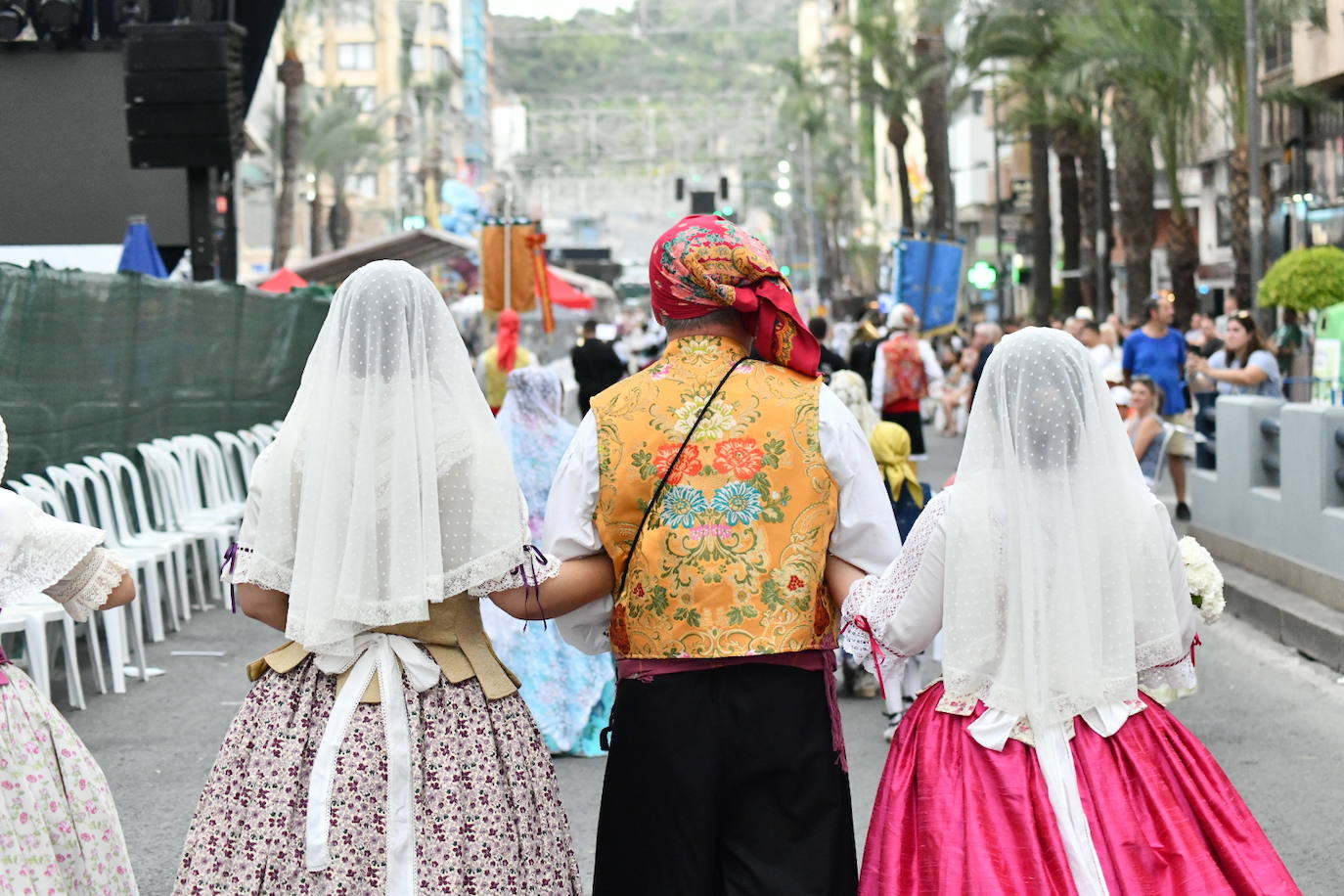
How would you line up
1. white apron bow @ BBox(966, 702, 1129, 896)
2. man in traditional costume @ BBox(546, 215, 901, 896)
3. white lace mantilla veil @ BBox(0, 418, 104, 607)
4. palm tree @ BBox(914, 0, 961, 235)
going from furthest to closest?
palm tree @ BBox(914, 0, 961, 235) → white lace mantilla veil @ BBox(0, 418, 104, 607) → man in traditional costume @ BBox(546, 215, 901, 896) → white apron bow @ BBox(966, 702, 1129, 896)

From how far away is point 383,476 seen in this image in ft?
12.8

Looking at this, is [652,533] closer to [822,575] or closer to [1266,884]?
[822,575]

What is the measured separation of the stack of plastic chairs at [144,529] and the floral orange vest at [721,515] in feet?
15.4

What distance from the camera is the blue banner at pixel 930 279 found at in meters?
30.3

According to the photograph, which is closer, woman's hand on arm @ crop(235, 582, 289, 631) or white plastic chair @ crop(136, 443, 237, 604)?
woman's hand on arm @ crop(235, 582, 289, 631)

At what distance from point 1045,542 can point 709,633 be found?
704mm

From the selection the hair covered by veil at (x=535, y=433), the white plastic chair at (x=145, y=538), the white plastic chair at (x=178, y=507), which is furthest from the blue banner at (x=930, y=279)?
the hair covered by veil at (x=535, y=433)

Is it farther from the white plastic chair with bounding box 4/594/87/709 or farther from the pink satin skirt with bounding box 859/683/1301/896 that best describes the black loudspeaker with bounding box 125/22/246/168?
the pink satin skirt with bounding box 859/683/1301/896

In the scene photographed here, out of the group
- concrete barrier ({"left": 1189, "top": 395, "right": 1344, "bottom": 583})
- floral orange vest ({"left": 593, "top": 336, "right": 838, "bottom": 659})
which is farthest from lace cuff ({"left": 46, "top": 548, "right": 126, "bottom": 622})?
concrete barrier ({"left": 1189, "top": 395, "right": 1344, "bottom": 583})

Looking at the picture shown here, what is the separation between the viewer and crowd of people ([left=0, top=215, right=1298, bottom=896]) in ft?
12.5

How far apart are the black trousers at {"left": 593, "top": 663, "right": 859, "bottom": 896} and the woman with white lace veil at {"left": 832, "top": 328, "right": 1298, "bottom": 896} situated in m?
0.14

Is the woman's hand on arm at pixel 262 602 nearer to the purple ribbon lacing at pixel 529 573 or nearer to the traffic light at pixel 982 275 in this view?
the purple ribbon lacing at pixel 529 573

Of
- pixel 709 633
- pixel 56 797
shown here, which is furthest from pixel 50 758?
pixel 709 633

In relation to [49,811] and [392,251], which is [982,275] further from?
[49,811]
